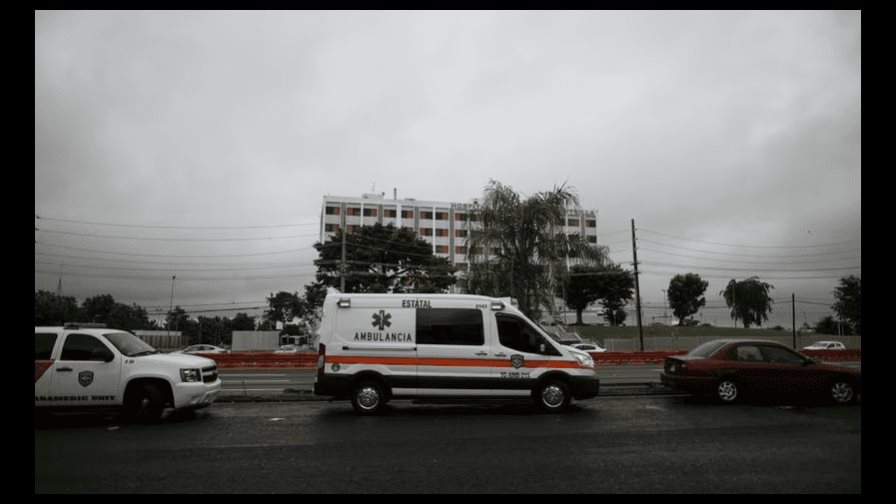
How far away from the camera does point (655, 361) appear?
94.4 ft

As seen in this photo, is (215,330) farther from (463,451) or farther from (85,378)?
(463,451)

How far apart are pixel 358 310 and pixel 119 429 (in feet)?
14.6

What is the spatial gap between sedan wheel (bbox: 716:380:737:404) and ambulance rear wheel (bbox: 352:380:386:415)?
7173 mm

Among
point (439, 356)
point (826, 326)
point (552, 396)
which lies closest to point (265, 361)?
point (439, 356)

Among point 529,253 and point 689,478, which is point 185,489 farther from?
point 529,253

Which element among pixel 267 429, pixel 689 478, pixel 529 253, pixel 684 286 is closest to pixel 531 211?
pixel 529 253

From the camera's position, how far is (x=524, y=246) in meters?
23.2

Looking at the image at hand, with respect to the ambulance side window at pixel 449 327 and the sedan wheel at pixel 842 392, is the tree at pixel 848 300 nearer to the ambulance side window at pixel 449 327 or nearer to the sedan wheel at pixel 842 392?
the sedan wheel at pixel 842 392

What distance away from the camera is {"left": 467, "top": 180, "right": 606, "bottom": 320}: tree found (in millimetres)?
22953

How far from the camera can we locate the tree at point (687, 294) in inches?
3632

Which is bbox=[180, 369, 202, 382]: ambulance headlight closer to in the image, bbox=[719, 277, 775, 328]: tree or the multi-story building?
the multi-story building

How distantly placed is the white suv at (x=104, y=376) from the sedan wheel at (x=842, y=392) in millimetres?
12757

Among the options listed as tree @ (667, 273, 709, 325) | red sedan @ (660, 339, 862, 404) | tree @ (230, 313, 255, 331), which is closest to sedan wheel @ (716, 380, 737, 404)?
red sedan @ (660, 339, 862, 404)
